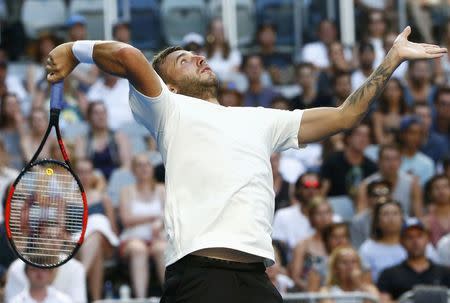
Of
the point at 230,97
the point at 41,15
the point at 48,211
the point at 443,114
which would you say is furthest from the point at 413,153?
the point at 48,211

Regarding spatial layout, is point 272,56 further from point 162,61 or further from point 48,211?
point 162,61

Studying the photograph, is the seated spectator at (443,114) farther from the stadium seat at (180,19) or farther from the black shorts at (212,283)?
the black shorts at (212,283)

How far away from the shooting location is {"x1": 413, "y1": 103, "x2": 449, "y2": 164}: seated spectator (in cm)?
1335

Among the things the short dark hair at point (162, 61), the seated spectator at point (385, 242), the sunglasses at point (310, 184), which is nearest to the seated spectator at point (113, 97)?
the sunglasses at point (310, 184)

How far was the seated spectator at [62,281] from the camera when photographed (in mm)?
10016

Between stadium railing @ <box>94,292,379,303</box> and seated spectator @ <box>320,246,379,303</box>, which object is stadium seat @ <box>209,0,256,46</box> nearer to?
seated spectator @ <box>320,246,379,303</box>

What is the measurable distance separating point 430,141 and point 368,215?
187 centimetres

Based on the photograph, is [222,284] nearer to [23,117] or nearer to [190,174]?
[190,174]

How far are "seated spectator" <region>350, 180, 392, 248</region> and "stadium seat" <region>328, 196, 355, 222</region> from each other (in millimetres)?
331

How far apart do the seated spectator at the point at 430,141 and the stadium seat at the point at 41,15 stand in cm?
465

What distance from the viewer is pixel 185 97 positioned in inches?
228

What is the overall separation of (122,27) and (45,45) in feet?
2.93

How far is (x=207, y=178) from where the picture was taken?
18.3 ft

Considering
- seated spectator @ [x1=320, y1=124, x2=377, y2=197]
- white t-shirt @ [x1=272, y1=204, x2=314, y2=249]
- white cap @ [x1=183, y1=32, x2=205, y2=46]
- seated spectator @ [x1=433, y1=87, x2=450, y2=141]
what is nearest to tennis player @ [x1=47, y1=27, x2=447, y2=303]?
white t-shirt @ [x1=272, y1=204, x2=314, y2=249]
